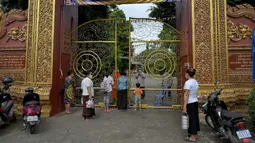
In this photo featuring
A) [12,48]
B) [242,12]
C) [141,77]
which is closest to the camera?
[242,12]

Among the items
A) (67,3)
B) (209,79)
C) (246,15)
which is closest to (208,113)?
(209,79)

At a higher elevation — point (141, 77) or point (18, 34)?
point (18, 34)

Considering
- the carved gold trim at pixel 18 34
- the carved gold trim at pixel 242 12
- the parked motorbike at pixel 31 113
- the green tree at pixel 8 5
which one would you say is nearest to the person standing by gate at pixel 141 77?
the carved gold trim at pixel 242 12

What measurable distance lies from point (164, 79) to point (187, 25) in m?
1.94

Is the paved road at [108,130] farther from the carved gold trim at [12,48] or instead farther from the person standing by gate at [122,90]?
the carved gold trim at [12,48]

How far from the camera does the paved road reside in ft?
13.4

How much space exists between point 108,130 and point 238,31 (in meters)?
4.57

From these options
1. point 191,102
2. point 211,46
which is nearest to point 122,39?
point 211,46

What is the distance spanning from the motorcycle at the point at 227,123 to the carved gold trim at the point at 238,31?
270cm

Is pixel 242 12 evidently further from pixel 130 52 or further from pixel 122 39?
pixel 122 39

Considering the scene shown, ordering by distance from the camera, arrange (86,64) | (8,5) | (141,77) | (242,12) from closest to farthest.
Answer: (242,12) < (86,64) < (141,77) < (8,5)

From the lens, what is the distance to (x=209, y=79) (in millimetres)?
5516

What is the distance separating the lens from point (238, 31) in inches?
231

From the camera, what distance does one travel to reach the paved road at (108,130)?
409 centimetres
